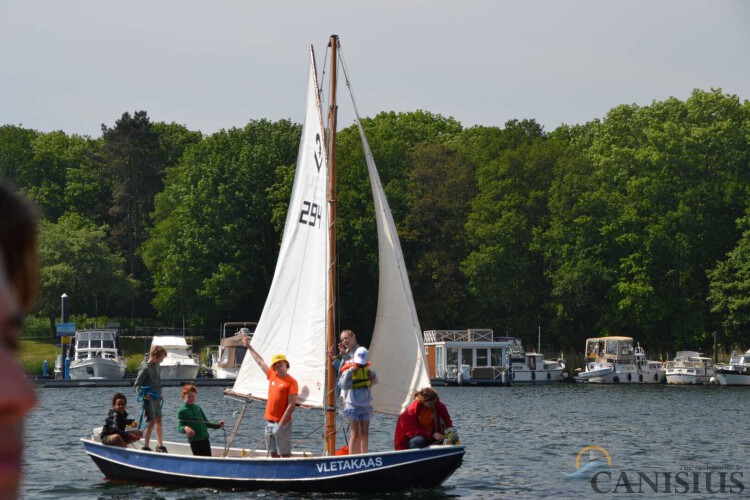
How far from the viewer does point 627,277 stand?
80750 millimetres

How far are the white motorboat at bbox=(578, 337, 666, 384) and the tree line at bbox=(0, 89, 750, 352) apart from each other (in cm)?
281

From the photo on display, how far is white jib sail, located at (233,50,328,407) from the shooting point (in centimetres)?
1977

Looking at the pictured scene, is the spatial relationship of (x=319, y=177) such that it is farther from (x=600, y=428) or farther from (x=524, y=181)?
(x=524, y=181)

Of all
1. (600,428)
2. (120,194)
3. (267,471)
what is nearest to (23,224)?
(267,471)

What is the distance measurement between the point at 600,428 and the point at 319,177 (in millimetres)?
20367

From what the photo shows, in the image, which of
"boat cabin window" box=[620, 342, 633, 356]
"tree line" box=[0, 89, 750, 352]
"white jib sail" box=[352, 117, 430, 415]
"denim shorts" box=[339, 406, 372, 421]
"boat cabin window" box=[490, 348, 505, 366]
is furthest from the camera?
"tree line" box=[0, 89, 750, 352]

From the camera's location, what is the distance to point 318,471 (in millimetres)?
18844

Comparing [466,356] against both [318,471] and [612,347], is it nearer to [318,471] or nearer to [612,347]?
[612,347]

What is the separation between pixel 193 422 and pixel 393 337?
360 cm

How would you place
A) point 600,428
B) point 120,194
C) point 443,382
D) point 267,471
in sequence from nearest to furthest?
point 267,471, point 600,428, point 443,382, point 120,194

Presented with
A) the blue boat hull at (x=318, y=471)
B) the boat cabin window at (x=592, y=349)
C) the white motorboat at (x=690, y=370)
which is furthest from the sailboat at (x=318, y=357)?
the boat cabin window at (x=592, y=349)

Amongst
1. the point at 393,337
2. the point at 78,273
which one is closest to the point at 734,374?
the point at 78,273

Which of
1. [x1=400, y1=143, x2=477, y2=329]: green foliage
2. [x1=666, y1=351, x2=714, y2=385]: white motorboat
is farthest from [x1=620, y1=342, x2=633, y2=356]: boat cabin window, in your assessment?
[x1=400, y1=143, x2=477, y2=329]: green foliage

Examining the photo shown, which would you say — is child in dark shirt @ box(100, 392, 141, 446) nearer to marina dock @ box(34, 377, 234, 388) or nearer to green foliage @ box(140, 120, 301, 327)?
marina dock @ box(34, 377, 234, 388)
